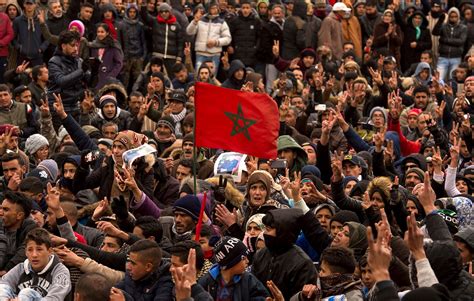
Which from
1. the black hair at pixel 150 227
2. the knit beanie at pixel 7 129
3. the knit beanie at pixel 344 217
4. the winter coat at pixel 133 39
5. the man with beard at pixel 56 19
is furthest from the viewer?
the winter coat at pixel 133 39

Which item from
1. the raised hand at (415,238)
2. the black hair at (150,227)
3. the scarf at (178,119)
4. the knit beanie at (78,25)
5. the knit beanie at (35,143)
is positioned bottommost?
the scarf at (178,119)

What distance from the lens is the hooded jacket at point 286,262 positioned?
10.1m

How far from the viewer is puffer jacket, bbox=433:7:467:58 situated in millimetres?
23844

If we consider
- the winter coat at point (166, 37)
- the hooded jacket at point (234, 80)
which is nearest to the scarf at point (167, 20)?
the winter coat at point (166, 37)

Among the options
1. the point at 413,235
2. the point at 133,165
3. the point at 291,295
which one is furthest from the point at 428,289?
the point at 133,165

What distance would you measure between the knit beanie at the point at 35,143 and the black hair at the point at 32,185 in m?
2.94

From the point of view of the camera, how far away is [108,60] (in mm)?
21078

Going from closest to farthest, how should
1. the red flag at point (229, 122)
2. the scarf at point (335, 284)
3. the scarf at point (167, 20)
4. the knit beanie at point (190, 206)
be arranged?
1. the scarf at point (335, 284)
2. the knit beanie at point (190, 206)
3. the red flag at point (229, 122)
4. the scarf at point (167, 20)

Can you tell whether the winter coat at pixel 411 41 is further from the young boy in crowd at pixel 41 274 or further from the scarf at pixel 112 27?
the young boy in crowd at pixel 41 274

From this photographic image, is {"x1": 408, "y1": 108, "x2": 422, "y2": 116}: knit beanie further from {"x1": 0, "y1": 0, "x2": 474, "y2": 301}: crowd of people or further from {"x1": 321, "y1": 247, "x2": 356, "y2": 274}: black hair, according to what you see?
{"x1": 321, "y1": 247, "x2": 356, "y2": 274}: black hair

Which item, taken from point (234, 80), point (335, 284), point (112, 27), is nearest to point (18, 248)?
point (335, 284)

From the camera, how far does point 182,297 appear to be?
Result: 808 centimetres

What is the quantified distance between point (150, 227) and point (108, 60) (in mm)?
10095

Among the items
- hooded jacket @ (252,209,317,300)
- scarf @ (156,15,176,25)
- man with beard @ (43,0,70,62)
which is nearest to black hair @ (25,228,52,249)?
hooded jacket @ (252,209,317,300)
